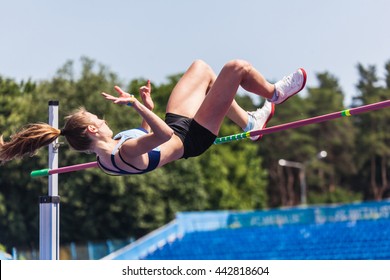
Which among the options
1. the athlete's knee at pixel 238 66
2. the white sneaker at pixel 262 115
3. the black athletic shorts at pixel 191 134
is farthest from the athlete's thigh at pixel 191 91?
the white sneaker at pixel 262 115

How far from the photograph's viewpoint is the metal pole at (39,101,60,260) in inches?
264

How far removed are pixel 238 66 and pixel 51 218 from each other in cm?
251

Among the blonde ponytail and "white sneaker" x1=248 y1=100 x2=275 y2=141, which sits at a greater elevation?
"white sneaker" x1=248 y1=100 x2=275 y2=141

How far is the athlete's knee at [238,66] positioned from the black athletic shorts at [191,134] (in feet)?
1.42

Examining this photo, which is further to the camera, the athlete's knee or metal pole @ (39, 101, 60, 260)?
metal pole @ (39, 101, 60, 260)

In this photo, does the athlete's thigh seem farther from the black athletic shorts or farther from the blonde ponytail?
the blonde ponytail

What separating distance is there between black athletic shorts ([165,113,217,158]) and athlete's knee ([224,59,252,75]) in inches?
17.1

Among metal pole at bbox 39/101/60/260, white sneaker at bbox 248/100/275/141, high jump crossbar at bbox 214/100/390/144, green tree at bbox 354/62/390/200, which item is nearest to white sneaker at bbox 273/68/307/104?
high jump crossbar at bbox 214/100/390/144

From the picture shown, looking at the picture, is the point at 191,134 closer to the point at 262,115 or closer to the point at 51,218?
the point at 262,115

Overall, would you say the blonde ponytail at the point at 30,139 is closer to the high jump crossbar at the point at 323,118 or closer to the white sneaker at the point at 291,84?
the high jump crossbar at the point at 323,118

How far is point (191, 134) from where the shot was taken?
525 centimetres

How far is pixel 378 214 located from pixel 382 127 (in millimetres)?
21591
